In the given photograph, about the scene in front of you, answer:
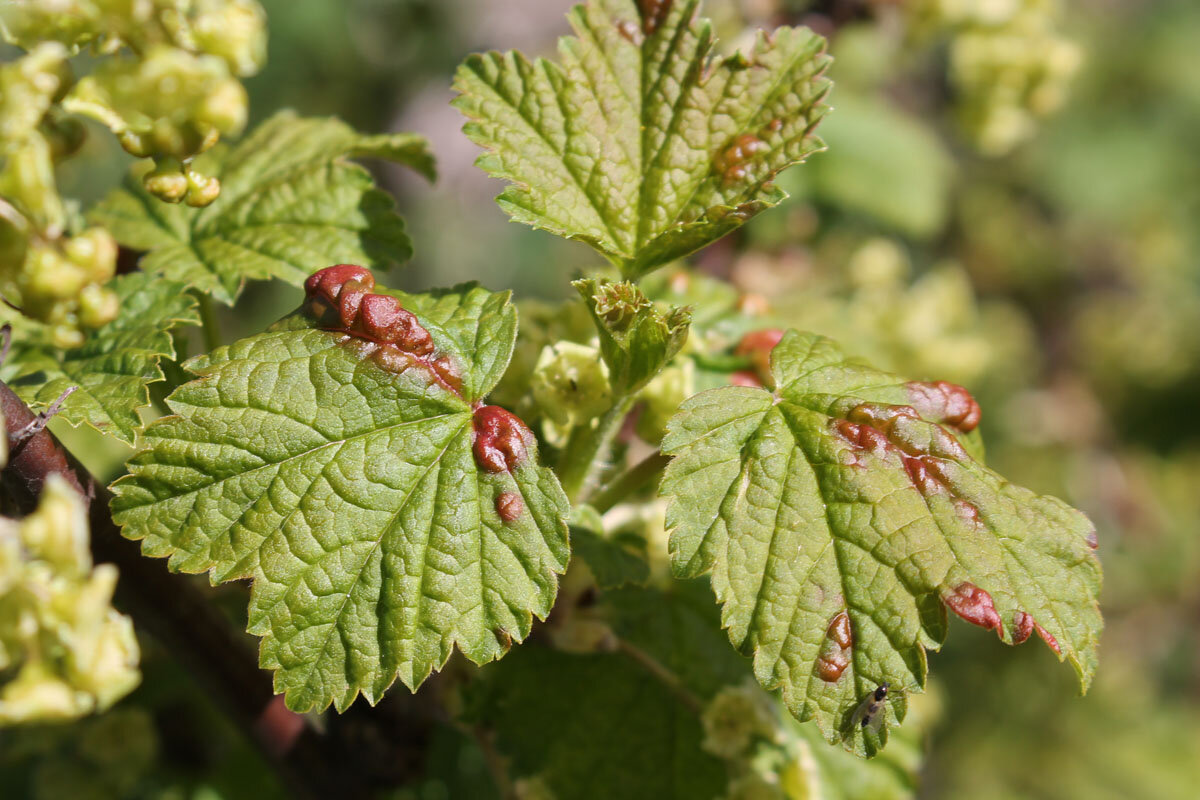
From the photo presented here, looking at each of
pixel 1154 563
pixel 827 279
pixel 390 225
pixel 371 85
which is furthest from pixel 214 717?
pixel 1154 563

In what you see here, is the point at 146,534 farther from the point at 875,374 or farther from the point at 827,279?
the point at 827,279

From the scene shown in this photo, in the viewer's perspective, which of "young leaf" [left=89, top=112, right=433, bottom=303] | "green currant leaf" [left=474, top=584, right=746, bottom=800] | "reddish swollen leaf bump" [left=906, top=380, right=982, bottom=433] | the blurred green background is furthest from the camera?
the blurred green background

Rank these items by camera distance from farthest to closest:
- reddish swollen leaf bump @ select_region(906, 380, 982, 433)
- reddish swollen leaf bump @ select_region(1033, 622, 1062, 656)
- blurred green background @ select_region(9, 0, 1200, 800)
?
blurred green background @ select_region(9, 0, 1200, 800), reddish swollen leaf bump @ select_region(906, 380, 982, 433), reddish swollen leaf bump @ select_region(1033, 622, 1062, 656)

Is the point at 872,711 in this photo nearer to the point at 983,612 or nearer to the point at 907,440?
the point at 983,612

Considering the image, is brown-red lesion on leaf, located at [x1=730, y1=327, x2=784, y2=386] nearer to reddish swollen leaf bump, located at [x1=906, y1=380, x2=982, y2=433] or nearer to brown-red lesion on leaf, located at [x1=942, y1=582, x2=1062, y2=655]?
reddish swollen leaf bump, located at [x1=906, y1=380, x2=982, y2=433]

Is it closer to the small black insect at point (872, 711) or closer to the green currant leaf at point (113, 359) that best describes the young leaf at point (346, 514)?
the green currant leaf at point (113, 359)

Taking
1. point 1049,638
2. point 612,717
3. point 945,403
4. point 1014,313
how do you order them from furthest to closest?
point 1014,313, point 612,717, point 945,403, point 1049,638

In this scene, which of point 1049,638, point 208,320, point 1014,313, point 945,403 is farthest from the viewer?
point 1014,313

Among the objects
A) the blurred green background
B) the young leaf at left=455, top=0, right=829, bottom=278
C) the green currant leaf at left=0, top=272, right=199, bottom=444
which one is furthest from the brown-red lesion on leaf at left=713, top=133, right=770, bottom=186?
the blurred green background

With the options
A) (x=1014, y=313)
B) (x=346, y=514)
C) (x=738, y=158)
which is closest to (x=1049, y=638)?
(x=738, y=158)
